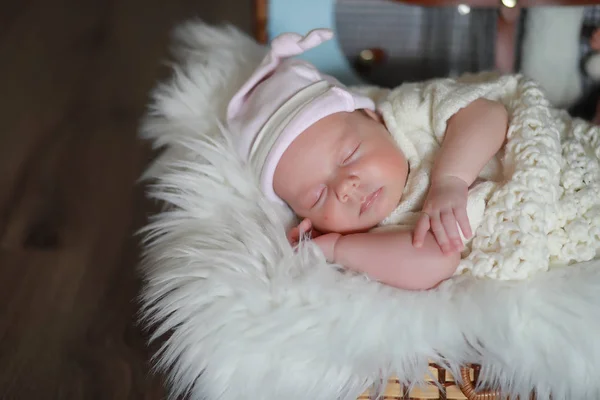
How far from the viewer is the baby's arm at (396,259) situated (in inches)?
29.5

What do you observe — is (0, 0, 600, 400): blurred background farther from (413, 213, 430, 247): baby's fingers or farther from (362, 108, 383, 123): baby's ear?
(413, 213, 430, 247): baby's fingers

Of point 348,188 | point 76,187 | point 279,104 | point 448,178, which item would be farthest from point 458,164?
point 76,187

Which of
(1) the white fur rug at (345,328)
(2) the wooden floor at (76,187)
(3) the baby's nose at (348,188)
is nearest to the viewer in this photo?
(1) the white fur rug at (345,328)

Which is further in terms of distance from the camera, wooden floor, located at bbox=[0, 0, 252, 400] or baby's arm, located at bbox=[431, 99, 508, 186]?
wooden floor, located at bbox=[0, 0, 252, 400]

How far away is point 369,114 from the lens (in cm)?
94

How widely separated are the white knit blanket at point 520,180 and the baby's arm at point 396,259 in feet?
0.12

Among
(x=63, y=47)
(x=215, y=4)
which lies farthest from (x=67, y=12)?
(x=215, y=4)

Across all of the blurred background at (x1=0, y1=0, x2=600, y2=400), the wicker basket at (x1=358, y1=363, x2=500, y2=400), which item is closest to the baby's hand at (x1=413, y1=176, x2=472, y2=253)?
the wicker basket at (x1=358, y1=363, x2=500, y2=400)

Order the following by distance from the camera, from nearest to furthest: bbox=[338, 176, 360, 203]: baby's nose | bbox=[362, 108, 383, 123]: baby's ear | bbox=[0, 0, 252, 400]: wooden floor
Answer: bbox=[338, 176, 360, 203]: baby's nose
bbox=[362, 108, 383, 123]: baby's ear
bbox=[0, 0, 252, 400]: wooden floor

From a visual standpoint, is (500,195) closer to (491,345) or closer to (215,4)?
(491,345)

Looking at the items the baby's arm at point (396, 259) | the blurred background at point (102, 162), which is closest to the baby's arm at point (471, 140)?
the baby's arm at point (396, 259)

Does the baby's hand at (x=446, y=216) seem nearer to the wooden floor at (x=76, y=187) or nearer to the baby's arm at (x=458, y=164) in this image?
the baby's arm at (x=458, y=164)

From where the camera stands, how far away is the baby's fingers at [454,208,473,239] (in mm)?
748

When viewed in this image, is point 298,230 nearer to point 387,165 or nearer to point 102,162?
point 387,165
